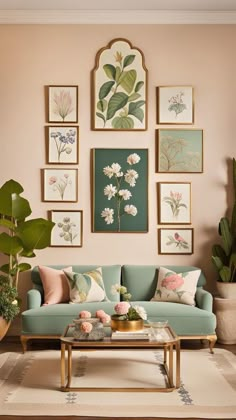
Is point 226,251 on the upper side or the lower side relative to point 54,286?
upper

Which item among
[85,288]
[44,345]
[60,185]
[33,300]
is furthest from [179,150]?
[44,345]

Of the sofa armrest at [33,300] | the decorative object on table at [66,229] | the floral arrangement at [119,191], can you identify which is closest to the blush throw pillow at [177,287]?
the floral arrangement at [119,191]

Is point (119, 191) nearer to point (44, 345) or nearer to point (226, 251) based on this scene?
point (226, 251)

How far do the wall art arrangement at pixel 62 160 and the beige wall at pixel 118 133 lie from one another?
6 centimetres

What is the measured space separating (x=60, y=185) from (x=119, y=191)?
2.06ft

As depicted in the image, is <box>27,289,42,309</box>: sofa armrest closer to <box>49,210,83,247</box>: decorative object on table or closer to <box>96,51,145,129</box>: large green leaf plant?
<box>49,210,83,247</box>: decorative object on table

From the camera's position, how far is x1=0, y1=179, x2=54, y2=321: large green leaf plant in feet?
19.4

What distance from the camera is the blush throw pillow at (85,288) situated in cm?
587

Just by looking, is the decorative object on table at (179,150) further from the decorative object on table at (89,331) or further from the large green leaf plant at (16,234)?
the decorative object on table at (89,331)

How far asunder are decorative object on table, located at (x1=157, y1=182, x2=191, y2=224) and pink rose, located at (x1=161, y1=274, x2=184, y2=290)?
2.32 feet

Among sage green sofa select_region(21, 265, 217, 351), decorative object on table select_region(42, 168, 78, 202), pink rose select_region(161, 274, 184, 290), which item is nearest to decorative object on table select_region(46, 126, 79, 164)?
decorative object on table select_region(42, 168, 78, 202)

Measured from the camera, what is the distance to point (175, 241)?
6.51m

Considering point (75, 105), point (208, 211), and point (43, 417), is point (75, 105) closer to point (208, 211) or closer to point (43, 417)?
point (208, 211)

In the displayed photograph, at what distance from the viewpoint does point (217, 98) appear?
6.52 meters
